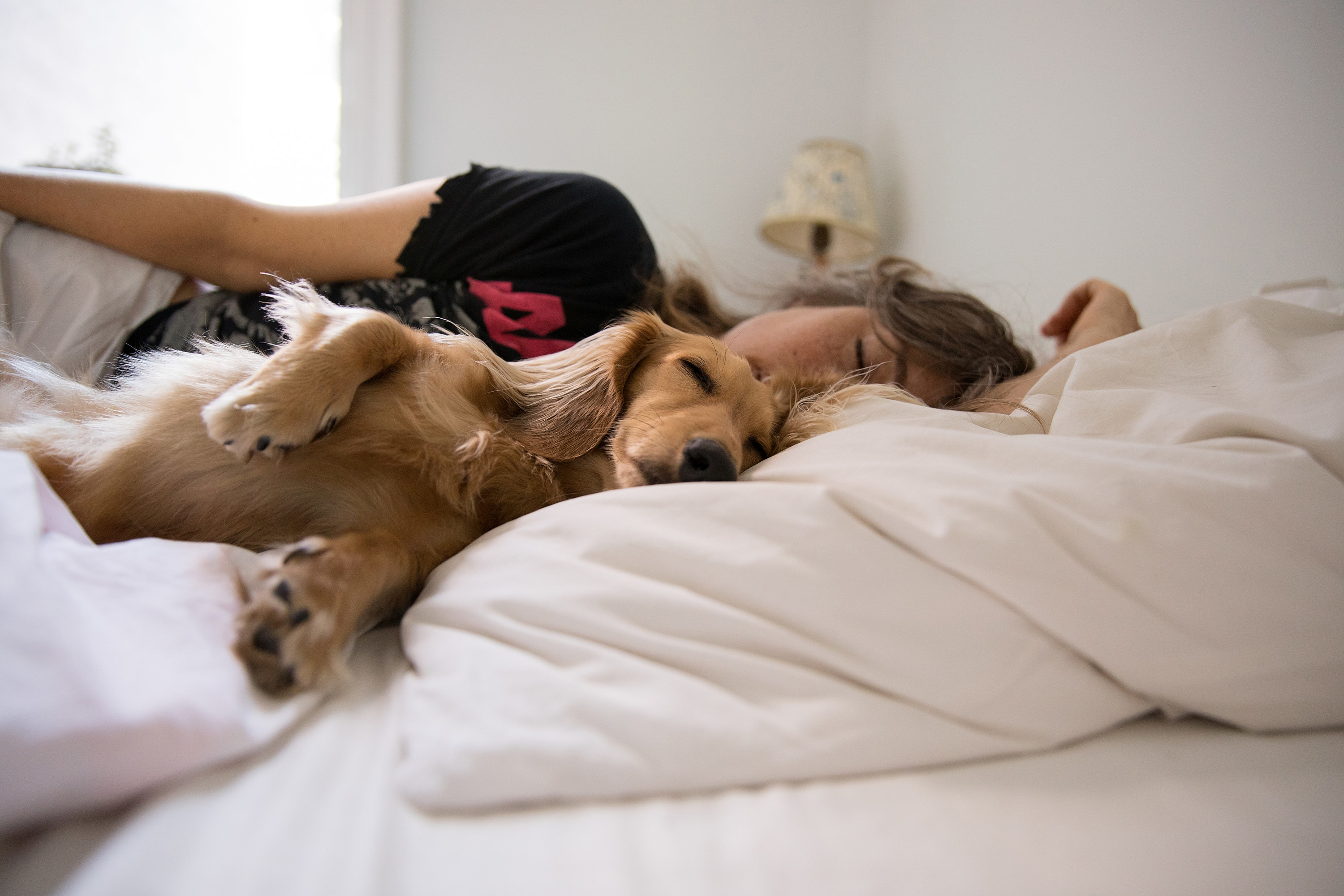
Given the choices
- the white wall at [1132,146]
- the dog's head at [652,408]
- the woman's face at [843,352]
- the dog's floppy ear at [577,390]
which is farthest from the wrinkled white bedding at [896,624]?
the white wall at [1132,146]

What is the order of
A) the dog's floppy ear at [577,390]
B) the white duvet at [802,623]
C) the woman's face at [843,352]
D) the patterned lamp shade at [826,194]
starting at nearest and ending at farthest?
1. the white duvet at [802,623]
2. the dog's floppy ear at [577,390]
3. the woman's face at [843,352]
4. the patterned lamp shade at [826,194]

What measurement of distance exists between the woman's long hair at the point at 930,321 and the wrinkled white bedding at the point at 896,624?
858 millimetres

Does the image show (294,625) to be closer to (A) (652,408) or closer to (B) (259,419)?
(B) (259,419)

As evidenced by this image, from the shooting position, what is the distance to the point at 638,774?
0.65m

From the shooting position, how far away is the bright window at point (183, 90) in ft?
9.23

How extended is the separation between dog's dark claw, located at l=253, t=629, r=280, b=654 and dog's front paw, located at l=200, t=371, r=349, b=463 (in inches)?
12.7

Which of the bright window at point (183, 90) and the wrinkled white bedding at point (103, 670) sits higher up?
the bright window at point (183, 90)

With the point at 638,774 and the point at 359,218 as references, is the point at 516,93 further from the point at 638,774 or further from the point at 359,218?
the point at 638,774

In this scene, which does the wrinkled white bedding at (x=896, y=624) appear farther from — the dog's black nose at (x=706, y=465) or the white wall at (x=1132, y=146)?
the white wall at (x=1132, y=146)

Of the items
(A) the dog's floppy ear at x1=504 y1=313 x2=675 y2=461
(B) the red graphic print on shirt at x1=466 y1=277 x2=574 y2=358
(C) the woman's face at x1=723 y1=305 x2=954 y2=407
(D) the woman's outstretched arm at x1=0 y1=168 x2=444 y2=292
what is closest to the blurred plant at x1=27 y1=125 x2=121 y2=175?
(D) the woman's outstretched arm at x1=0 y1=168 x2=444 y2=292

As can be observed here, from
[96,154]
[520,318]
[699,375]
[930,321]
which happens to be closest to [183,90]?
[96,154]

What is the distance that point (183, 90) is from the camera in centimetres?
328

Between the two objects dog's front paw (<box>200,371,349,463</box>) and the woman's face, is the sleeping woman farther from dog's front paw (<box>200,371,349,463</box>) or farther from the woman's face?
dog's front paw (<box>200,371,349,463</box>)

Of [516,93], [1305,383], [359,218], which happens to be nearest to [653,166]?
[516,93]
